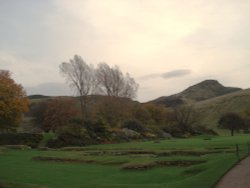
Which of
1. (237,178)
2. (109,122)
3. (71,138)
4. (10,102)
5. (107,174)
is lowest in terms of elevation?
(107,174)

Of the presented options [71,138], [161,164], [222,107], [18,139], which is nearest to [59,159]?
[161,164]

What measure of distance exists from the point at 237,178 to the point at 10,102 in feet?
142

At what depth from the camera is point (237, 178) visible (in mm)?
17391

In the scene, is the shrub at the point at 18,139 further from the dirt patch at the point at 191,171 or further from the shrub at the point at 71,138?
the dirt patch at the point at 191,171

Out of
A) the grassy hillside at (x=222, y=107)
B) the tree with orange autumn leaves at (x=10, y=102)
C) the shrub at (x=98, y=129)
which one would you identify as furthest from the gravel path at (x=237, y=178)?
the grassy hillside at (x=222, y=107)

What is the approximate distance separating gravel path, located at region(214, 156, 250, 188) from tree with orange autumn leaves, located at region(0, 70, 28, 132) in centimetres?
4059

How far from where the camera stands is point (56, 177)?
2292cm

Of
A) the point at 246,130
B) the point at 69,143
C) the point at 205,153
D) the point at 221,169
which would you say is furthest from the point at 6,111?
the point at 246,130

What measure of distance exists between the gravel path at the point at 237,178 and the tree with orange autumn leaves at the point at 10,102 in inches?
1598

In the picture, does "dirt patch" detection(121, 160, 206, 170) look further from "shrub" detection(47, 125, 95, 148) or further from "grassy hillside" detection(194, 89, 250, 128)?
"grassy hillside" detection(194, 89, 250, 128)

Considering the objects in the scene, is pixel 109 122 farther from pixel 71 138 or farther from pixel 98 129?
pixel 71 138

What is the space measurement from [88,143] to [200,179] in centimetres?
3701

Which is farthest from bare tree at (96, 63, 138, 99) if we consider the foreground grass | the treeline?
Answer: the foreground grass

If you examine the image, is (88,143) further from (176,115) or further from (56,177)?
(176,115)
